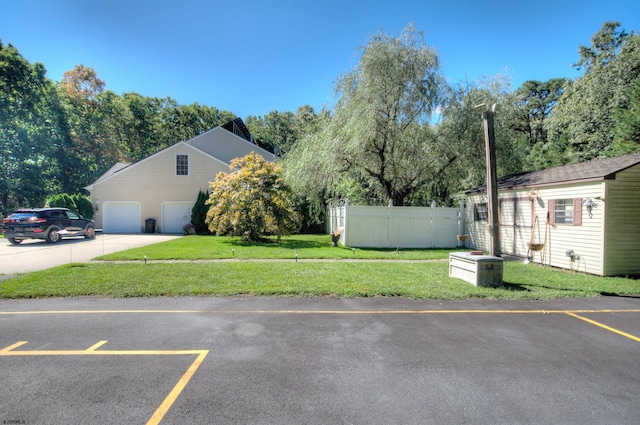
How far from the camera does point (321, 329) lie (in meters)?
4.93

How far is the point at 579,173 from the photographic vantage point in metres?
10.3

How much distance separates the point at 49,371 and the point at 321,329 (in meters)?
3.31

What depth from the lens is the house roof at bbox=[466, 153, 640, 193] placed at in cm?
923

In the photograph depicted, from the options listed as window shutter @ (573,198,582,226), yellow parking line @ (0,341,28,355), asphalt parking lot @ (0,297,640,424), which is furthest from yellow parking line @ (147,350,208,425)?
window shutter @ (573,198,582,226)

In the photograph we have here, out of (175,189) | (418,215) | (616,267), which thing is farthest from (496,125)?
(175,189)

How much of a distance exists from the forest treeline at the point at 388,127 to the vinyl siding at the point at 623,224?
649cm

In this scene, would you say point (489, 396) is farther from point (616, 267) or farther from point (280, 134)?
point (280, 134)

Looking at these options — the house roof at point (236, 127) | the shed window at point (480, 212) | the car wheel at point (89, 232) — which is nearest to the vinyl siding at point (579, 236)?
the shed window at point (480, 212)

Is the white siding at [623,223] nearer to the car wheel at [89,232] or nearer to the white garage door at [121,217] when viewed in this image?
the car wheel at [89,232]

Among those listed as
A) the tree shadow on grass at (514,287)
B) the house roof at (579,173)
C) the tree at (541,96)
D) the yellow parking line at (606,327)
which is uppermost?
the tree at (541,96)

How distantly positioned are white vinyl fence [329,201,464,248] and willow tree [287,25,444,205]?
5.62 feet

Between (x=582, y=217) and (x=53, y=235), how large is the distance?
71.8 feet

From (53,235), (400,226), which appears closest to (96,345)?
(400,226)

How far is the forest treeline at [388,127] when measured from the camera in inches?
567
